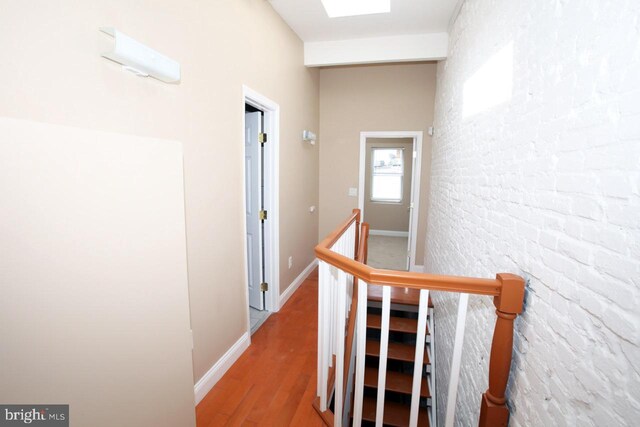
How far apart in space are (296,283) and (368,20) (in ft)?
10.4

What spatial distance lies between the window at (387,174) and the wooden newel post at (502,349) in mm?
5989

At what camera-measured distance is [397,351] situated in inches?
105

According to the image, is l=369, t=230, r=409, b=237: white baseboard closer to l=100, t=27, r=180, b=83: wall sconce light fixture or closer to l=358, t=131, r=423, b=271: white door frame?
l=358, t=131, r=423, b=271: white door frame

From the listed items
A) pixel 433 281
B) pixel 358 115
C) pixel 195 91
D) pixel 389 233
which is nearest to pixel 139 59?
pixel 195 91

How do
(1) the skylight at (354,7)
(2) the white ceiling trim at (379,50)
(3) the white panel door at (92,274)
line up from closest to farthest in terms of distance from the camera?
(3) the white panel door at (92,274), (1) the skylight at (354,7), (2) the white ceiling trim at (379,50)

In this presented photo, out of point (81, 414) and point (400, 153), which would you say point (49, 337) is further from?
point (400, 153)

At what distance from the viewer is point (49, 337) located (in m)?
0.96

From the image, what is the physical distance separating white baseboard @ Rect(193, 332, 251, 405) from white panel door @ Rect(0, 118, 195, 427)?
1.39 ft

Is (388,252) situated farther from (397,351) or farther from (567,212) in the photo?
(567,212)

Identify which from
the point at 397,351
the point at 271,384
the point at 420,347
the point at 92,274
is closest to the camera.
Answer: the point at 92,274

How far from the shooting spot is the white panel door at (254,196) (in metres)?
3.00

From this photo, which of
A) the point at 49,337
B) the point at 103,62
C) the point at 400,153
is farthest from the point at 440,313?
the point at 400,153

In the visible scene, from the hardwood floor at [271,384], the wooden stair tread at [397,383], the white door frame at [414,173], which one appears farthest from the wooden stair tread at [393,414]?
the white door frame at [414,173]

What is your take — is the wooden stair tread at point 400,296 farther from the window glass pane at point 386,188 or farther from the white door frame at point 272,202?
the window glass pane at point 386,188
